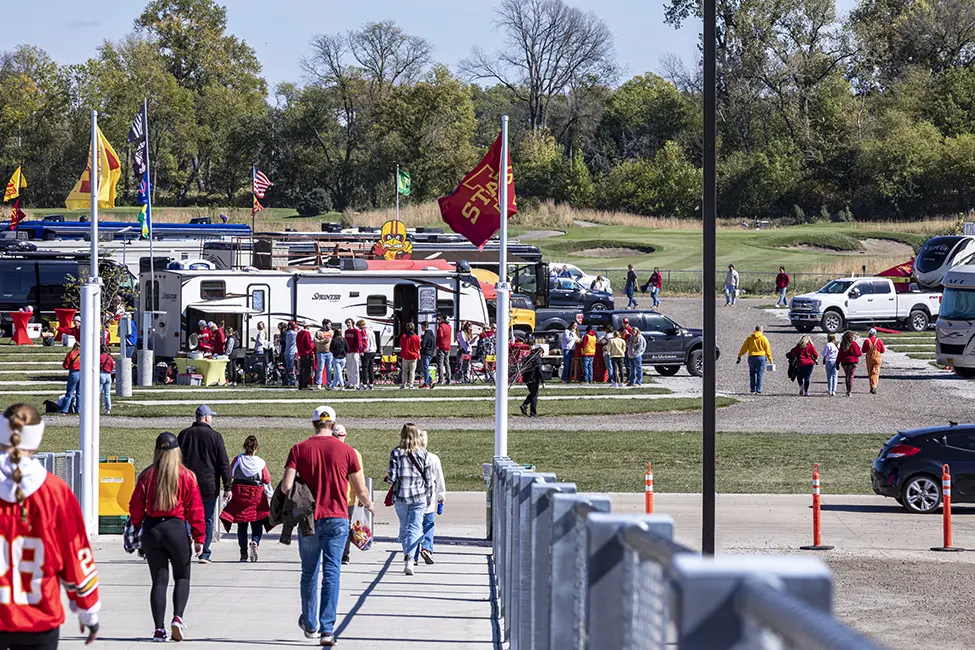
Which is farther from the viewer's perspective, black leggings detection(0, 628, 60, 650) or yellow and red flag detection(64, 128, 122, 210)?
yellow and red flag detection(64, 128, 122, 210)

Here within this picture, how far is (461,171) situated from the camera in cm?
8925

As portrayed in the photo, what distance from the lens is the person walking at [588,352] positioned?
38.4 metres

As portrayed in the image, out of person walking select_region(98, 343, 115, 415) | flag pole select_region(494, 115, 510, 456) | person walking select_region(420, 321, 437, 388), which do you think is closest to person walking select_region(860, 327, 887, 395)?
person walking select_region(420, 321, 437, 388)

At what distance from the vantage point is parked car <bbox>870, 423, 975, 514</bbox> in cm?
2033

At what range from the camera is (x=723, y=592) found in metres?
2.45

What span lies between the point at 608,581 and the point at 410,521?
396 inches

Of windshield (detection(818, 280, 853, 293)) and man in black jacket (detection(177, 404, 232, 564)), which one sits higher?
windshield (detection(818, 280, 853, 293))

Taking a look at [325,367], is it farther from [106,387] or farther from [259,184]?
[259,184]

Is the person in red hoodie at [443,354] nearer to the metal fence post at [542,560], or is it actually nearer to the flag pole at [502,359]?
the flag pole at [502,359]

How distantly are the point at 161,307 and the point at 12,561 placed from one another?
34.0 m

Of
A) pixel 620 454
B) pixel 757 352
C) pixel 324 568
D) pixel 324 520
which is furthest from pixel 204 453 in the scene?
pixel 757 352

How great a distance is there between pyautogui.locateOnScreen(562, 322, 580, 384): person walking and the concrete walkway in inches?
831

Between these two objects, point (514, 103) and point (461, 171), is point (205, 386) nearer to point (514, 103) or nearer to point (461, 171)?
point (461, 171)

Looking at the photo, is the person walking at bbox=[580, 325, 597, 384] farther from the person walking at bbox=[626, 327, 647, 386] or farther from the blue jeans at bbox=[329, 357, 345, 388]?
the blue jeans at bbox=[329, 357, 345, 388]
